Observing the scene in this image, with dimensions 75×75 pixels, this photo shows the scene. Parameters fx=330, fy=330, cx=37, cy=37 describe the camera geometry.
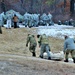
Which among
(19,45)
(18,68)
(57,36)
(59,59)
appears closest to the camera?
(18,68)

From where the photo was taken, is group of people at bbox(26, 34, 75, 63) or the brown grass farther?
the brown grass

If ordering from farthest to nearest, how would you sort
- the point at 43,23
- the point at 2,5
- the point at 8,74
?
the point at 2,5
the point at 43,23
the point at 8,74

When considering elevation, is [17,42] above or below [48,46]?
below

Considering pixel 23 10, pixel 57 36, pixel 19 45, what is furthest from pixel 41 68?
pixel 23 10

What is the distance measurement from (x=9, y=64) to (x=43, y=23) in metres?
27.6

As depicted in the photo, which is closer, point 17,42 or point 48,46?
point 48,46

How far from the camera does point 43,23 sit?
134 ft

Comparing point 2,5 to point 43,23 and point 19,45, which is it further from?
point 19,45

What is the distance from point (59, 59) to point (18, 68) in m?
6.20

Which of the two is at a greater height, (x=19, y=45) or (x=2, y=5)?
(x=2, y=5)

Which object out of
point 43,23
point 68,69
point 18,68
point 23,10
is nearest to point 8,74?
point 18,68

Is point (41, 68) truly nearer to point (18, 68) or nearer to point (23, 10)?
point (18, 68)

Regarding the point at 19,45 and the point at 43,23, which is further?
the point at 43,23

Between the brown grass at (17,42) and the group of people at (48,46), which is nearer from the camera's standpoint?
the group of people at (48,46)
